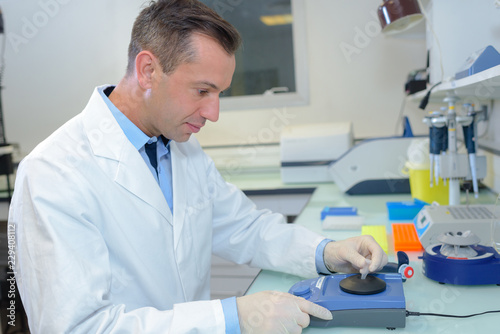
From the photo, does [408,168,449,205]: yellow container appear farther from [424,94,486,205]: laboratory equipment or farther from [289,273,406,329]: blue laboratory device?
[289,273,406,329]: blue laboratory device

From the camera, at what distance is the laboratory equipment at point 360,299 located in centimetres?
84

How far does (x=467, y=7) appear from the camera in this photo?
5.72 feet

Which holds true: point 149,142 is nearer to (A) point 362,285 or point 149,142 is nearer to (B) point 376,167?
(A) point 362,285

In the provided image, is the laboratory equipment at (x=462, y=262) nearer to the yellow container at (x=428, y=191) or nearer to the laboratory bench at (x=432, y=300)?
the laboratory bench at (x=432, y=300)

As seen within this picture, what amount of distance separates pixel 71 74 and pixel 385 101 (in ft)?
7.15

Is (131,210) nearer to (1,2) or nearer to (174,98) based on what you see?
(174,98)

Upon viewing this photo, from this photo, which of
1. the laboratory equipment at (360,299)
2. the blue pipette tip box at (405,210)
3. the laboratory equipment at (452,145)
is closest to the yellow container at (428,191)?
the blue pipette tip box at (405,210)

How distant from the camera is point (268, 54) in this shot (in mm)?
3014

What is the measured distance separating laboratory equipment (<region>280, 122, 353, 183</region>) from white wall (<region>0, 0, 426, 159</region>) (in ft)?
1.75

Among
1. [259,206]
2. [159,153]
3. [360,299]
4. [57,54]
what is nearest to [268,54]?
[259,206]

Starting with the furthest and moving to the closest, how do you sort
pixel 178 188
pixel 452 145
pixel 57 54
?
pixel 57 54 → pixel 452 145 → pixel 178 188

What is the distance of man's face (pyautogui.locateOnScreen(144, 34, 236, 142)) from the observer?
1064 millimetres

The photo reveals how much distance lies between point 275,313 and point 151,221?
0.39 meters

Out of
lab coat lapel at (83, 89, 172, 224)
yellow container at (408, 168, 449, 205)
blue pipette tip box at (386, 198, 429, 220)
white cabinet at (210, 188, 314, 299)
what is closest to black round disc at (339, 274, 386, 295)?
lab coat lapel at (83, 89, 172, 224)
